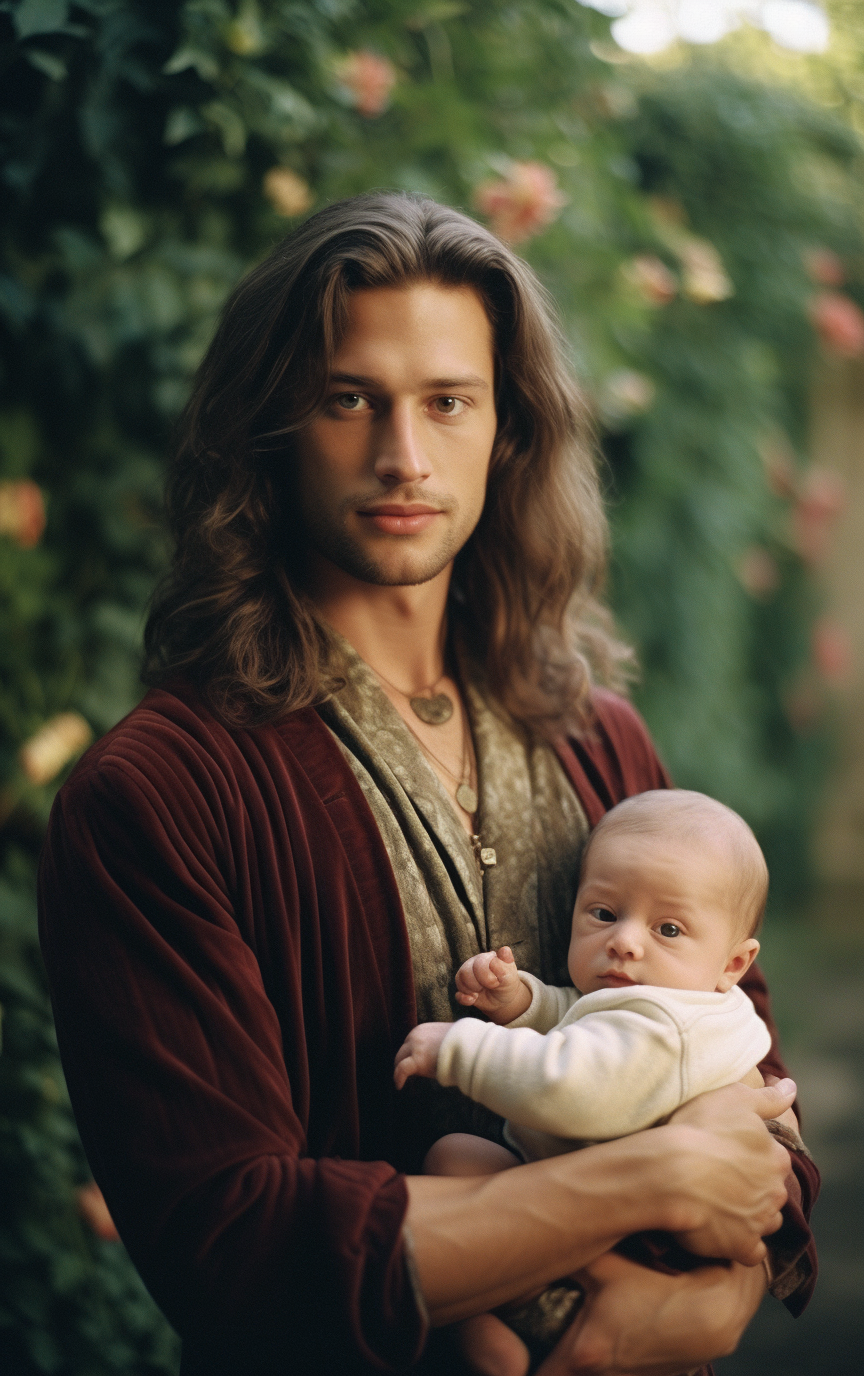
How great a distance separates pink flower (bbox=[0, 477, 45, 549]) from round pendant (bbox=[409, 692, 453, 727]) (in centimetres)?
98

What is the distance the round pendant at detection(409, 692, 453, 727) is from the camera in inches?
72.3

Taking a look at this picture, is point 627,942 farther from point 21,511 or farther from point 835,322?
point 835,322

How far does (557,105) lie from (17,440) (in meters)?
1.58

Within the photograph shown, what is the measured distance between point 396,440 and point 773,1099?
95 centimetres

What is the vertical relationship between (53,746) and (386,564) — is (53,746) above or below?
below

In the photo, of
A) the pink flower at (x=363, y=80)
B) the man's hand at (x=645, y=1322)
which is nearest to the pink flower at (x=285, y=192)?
the pink flower at (x=363, y=80)

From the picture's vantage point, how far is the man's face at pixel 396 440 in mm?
1608

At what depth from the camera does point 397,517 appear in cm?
164

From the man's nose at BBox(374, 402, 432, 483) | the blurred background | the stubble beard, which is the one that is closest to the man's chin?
the stubble beard

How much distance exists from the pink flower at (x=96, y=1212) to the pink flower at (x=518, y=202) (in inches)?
83.7

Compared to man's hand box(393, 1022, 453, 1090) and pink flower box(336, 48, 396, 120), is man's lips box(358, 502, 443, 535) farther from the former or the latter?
pink flower box(336, 48, 396, 120)

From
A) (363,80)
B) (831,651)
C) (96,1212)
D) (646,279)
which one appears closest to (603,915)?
(96,1212)

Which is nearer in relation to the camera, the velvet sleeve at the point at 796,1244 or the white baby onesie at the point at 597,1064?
the white baby onesie at the point at 597,1064

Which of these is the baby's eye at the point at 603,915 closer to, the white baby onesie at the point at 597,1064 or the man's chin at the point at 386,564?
the white baby onesie at the point at 597,1064
